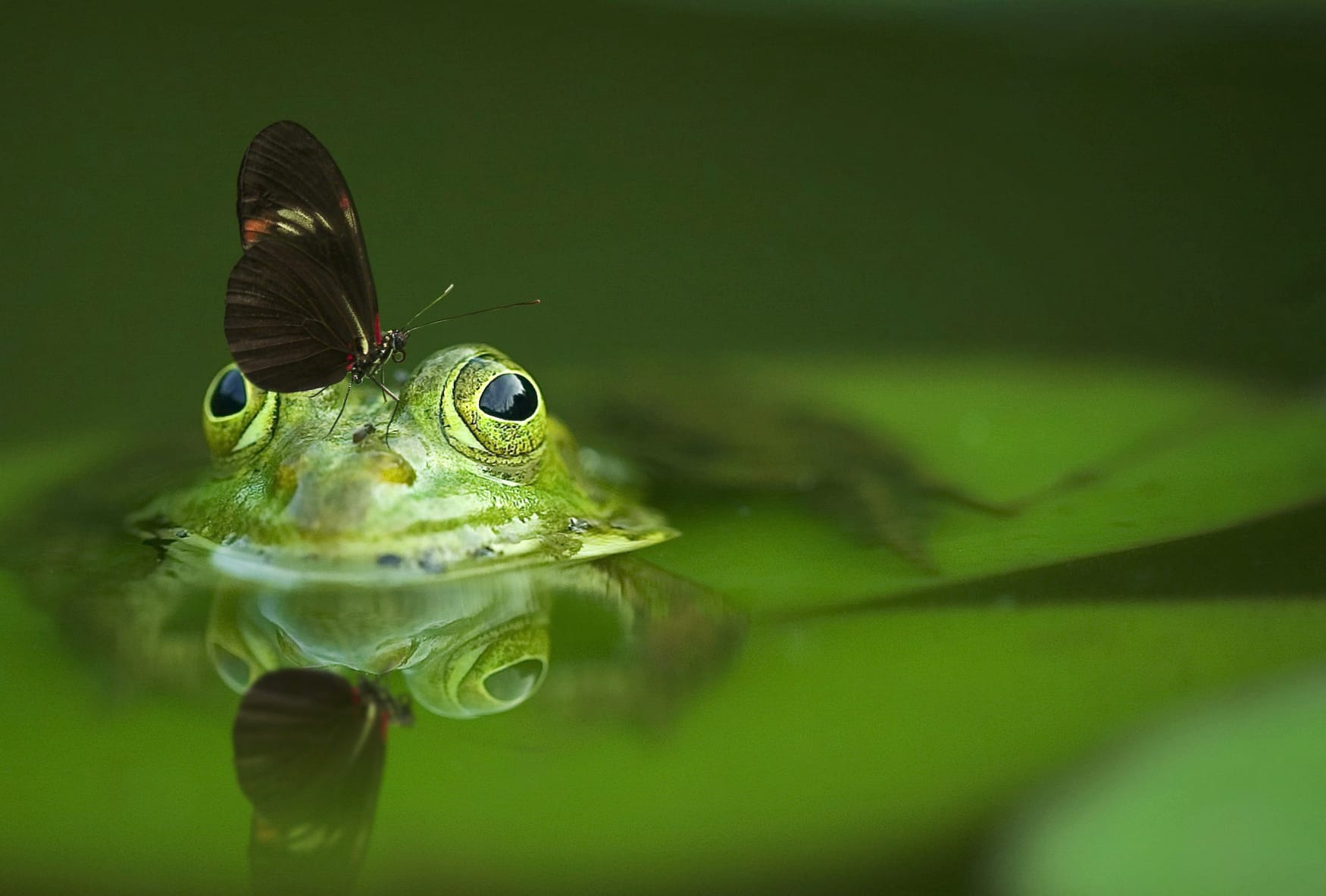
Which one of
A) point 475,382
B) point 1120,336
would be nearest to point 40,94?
point 475,382

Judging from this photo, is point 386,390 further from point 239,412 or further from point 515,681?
point 515,681

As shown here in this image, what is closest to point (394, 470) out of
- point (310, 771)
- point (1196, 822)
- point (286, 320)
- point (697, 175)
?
point (286, 320)

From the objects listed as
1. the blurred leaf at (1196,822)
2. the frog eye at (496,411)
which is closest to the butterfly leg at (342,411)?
the frog eye at (496,411)

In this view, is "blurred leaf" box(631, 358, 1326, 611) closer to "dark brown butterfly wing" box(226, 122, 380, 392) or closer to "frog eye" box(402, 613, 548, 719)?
"frog eye" box(402, 613, 548, 719)

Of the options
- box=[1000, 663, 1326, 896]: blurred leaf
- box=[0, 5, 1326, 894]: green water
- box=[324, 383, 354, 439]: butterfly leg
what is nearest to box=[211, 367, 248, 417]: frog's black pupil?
box=[324, 383, 354, 439]: butterfly leg

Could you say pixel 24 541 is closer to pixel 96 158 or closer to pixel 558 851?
pixel 558 851
